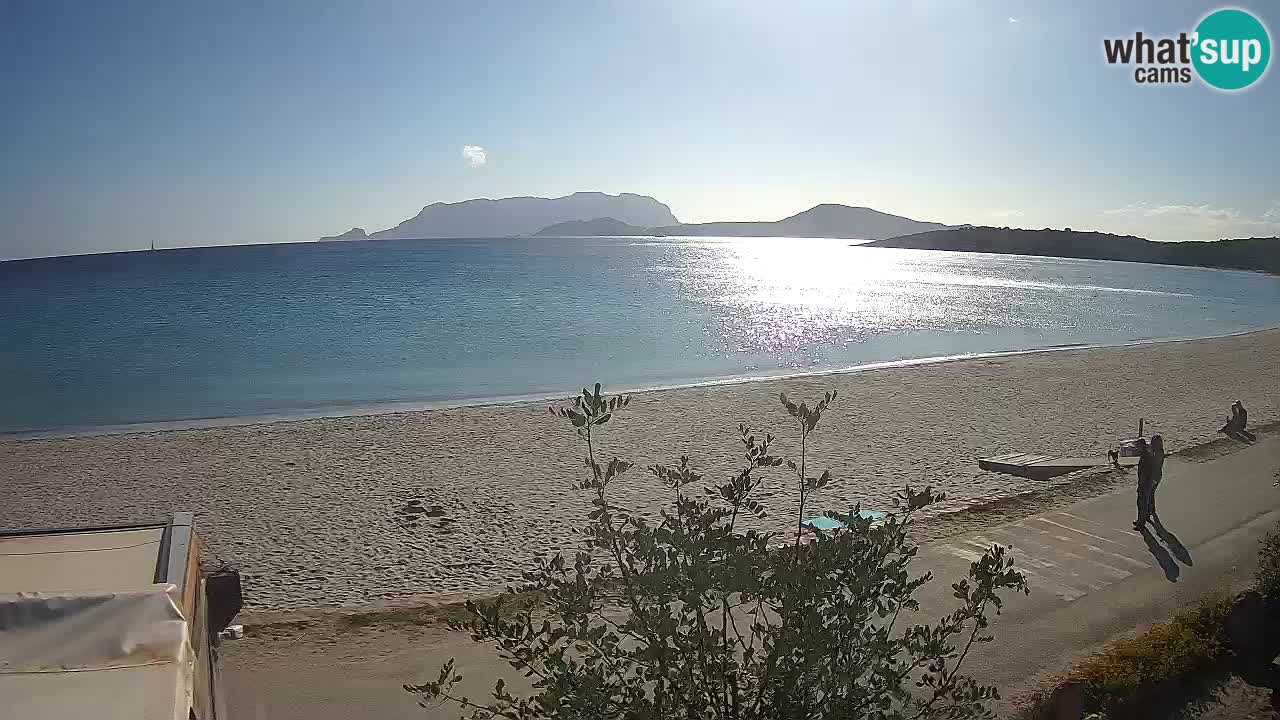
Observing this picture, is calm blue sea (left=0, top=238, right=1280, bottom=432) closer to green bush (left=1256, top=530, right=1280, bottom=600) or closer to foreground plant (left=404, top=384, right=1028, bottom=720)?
green bush (left=1256, top=530, right=1280, bottom=600)

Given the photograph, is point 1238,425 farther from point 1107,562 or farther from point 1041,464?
point 1107,562

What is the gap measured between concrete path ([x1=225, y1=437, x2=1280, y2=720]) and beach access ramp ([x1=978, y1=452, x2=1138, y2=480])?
222 cm

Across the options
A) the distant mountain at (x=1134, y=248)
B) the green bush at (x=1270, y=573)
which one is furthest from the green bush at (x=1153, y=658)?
the distant mountain at (x=1134, y=248)

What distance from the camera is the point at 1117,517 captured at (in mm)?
10719

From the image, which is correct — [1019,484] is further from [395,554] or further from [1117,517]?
[395,554]

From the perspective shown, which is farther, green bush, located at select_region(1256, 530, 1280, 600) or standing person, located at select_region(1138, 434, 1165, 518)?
standing person, located at select_region(1138, 434, 1165, 518)

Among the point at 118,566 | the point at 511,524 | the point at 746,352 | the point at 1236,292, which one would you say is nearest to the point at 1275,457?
the point at 511,524

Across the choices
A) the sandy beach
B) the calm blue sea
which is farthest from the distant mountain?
the sandy beach

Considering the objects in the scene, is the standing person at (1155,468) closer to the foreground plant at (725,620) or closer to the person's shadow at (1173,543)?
the person's shadow at (1173,543)

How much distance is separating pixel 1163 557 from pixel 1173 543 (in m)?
0.56

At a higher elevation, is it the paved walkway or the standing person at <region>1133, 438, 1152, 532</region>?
the standing person at <region>1133, 438, 1152, 532</region>

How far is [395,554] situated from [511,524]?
1717 mm

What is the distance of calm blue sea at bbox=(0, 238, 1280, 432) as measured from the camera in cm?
2934

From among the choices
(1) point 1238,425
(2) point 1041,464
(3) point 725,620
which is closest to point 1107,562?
(2) point 1041,464
